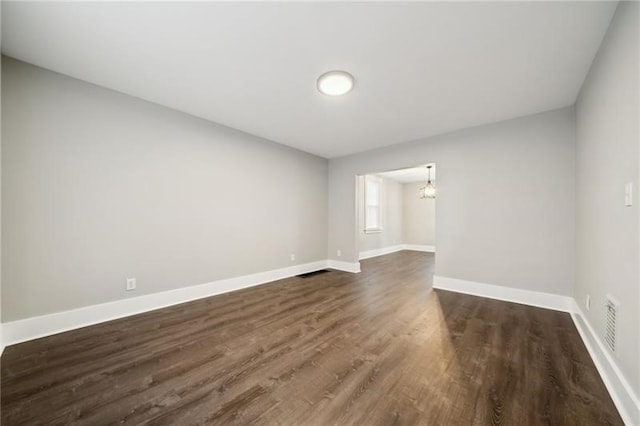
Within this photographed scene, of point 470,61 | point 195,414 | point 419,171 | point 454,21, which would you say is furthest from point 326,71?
point 419,171

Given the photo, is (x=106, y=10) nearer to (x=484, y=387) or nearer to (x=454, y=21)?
(x=454, y=21)

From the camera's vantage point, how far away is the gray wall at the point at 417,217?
793 cm

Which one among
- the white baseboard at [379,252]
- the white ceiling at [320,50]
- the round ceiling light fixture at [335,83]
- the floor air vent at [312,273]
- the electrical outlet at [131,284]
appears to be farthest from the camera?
the white baseboard at [379,252]

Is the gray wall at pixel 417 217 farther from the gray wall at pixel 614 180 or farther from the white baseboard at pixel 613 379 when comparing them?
the white baseboard at pixel 613 379

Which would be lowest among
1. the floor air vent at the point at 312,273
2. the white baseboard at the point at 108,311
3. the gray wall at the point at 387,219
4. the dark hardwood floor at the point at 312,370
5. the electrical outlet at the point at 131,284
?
the floor air vent at the point at 312,273

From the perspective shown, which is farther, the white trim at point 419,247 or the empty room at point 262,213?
the white trim at point 419,247

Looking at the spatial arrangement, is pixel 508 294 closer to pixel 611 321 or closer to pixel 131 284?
pixel 611 321

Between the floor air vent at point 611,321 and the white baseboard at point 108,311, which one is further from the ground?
the floor air vent at point 611,321

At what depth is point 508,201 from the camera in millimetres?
3111

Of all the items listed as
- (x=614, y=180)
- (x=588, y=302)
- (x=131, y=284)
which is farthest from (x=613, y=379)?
(x=131, y=284)

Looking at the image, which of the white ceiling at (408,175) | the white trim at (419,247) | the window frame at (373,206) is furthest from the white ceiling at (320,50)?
the white trim at (419,247)

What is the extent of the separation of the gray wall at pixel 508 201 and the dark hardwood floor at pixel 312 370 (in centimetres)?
57

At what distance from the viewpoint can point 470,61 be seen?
6.50ft

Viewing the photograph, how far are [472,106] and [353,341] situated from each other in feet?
9.69
